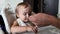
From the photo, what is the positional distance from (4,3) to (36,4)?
1.83 ft

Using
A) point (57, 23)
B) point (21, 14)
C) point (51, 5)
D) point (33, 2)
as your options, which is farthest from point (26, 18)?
point (51, 5)

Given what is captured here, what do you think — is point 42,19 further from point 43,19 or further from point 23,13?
point 23,13

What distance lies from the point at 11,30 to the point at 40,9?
1.28 meters

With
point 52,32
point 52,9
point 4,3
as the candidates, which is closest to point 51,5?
point 52,9

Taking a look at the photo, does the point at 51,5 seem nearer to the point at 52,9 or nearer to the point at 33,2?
the point at 52,9

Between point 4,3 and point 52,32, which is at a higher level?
point 4,3

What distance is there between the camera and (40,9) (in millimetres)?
2012

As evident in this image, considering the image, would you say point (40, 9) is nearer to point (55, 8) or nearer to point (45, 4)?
point (45, 4)

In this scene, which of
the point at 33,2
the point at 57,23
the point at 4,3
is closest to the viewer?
Answer: the point at 57,23

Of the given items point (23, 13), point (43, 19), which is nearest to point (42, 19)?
point (43, 19)

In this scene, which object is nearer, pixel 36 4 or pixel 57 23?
pixel 57 23

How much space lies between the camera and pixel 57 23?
0.72 meters

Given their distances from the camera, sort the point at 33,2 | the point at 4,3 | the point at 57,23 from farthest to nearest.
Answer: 1. the point at 33,2
2. the point at 4,3
3. the point at 57,23

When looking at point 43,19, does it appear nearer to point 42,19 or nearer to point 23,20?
point 42,19
